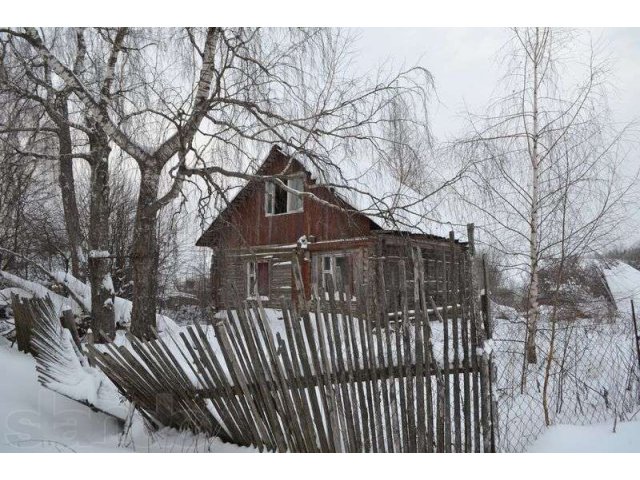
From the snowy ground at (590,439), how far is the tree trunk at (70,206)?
5673mm

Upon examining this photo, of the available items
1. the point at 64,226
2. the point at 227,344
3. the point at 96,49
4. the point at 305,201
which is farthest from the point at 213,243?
the point at 227,344

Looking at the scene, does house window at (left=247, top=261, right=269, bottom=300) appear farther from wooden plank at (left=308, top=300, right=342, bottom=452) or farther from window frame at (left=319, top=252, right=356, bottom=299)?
wooden plank at (left=308, top=300, right=342, bottom=452)

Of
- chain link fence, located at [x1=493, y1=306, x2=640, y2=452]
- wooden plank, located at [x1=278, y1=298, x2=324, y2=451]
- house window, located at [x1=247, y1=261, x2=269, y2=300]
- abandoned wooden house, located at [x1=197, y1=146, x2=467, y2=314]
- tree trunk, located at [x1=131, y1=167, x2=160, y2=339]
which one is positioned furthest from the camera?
house window, located at [x1=247, y1=261, x2=269, y2=300]

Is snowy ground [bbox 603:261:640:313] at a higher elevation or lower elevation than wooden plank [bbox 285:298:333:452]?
higher

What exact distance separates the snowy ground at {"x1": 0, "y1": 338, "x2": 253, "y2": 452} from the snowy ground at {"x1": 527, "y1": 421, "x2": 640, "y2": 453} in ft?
6.06

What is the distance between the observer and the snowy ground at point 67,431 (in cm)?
250

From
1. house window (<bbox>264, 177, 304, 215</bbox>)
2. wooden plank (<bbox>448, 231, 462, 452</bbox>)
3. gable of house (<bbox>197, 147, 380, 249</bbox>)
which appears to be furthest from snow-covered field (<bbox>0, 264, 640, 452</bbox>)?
house window (<bbox>264, 177, 304, 215</bbox>)

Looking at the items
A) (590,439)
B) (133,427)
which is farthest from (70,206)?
(590,439)

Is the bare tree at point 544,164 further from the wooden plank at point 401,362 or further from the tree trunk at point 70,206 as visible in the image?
the tree trunk at point 70,206

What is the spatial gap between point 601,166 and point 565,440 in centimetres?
275

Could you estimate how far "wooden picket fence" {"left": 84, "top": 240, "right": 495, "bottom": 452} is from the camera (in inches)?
88.1

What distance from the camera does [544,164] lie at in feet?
15.4

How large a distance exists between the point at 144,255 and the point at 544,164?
14.8ft

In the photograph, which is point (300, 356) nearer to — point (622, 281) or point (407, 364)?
point (407, 364)
